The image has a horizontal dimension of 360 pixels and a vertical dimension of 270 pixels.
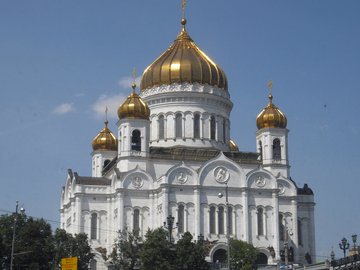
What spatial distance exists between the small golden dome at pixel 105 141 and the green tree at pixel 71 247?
21.8 metres

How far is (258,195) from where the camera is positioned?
237ft

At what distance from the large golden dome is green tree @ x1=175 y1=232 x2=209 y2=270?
75.1ft

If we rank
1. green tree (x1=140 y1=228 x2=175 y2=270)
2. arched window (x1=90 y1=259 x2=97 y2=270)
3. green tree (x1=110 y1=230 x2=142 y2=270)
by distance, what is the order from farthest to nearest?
arched window (x1=90 y1=259 x2=97 y2=270)
green tree (x1=110 y1=230 x2=142 y2=270)
green tree (x1=140 y1=228 x2=175 y2=270)

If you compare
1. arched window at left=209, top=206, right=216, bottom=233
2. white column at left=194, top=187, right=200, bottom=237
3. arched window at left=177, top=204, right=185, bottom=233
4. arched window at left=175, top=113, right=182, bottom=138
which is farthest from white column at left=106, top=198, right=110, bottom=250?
arched window at left=175, top=113, right=182, bottom=138

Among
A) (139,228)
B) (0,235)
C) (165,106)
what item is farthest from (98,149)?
(0,235)

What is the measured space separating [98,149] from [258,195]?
67.4 ft

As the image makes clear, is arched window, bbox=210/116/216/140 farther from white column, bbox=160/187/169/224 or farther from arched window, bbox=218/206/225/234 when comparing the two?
white column, bbox=160/187/169/224

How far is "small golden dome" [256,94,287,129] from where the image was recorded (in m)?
77.1

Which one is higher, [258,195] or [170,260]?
[258,195]

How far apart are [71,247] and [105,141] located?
925 inches

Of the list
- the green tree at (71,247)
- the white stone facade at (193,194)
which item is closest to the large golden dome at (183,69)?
the white stone facade at (193,194)

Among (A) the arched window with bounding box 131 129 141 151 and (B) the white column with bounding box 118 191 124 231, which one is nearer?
(B) the white column with bounding box 118 191 124 231

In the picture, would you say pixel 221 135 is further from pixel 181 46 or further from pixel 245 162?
pixel 181 46

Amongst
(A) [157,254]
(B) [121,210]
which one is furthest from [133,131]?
(A) [157,254]
